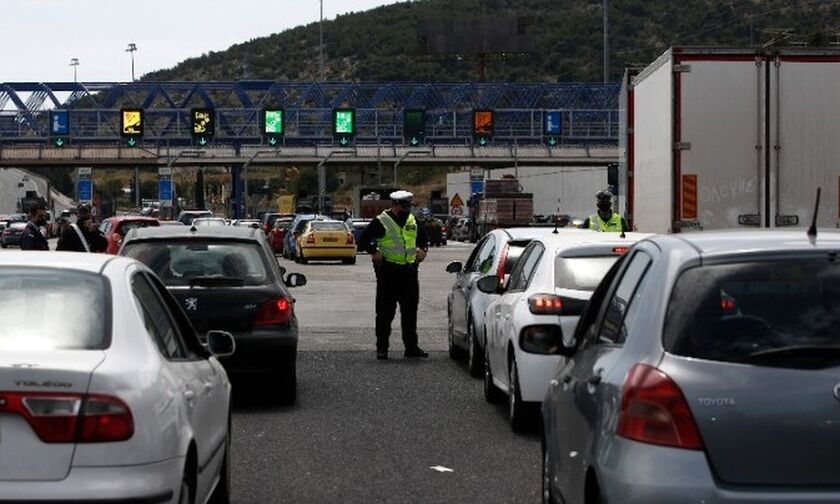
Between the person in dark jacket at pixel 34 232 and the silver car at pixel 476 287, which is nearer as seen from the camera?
the silver car at pixel 476 287

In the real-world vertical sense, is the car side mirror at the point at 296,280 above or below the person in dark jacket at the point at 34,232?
below

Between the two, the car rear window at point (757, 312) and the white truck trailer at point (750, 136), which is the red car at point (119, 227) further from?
the car rear window at point (757, 312)

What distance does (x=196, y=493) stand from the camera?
25.6ft

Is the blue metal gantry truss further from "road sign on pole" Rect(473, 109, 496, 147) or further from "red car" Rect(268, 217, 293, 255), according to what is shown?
"red car" Rect(268, 217, 293, 255)

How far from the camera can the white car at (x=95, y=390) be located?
6496 millimetres

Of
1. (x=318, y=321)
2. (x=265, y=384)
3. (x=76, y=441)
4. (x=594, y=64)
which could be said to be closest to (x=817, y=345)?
(x=76, y=441)

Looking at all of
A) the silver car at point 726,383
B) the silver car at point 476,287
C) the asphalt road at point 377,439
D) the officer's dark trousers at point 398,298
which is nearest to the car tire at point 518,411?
the asphalt road at point 377,439

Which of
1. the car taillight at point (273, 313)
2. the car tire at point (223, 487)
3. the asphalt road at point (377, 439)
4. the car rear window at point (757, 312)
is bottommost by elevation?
the asphalt road at point (377, 439)

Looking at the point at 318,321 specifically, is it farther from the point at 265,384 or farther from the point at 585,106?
the point at 585,106

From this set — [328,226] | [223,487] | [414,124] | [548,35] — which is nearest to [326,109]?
[414,124]

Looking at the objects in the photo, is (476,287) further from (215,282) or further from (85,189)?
(85,189)

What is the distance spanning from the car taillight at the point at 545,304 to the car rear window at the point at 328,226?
38.5 metres

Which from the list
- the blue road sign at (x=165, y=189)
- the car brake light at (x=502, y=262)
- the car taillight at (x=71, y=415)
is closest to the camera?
the car taillight at (x=71, y=415)

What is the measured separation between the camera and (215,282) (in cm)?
1429
